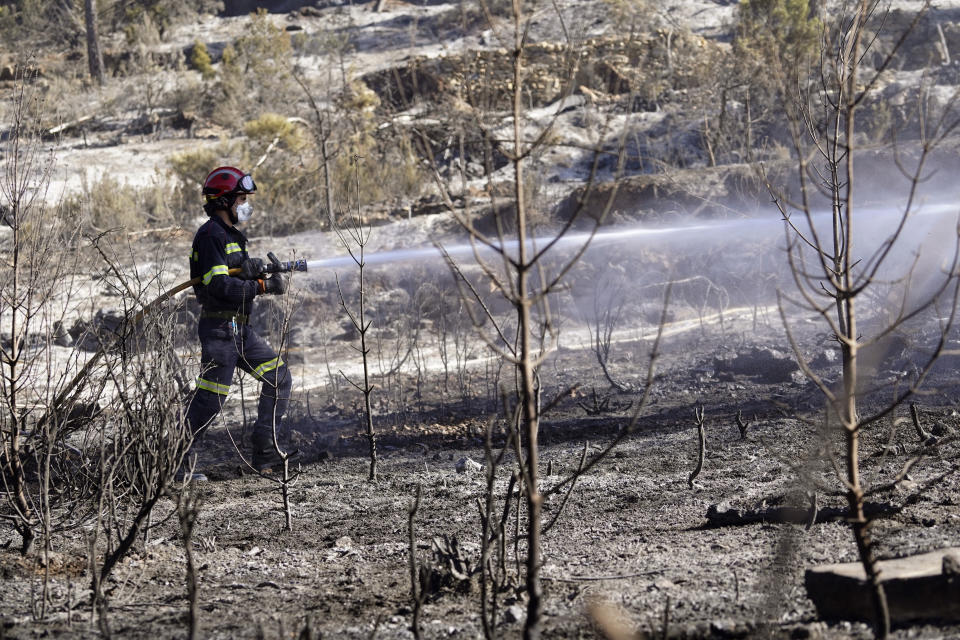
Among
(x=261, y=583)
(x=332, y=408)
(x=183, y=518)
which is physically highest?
(x=183, y=518)

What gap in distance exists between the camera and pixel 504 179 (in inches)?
562

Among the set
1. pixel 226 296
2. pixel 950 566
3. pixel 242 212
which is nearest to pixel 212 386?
pixel 226 296

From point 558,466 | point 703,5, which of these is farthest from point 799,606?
point 703,5

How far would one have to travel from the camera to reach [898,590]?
2607 millimetres

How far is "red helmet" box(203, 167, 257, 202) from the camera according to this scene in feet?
17.6

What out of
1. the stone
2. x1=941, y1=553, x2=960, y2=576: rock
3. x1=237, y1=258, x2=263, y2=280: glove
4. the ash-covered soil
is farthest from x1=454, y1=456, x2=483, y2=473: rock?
x1=941, y1=553, x2=960, y2=576: rock

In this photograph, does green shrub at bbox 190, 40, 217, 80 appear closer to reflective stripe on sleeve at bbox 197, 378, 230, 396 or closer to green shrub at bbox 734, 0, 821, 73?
green shrub at bbox 734, 0, 821, 73

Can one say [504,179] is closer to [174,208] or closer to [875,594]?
[174,208]

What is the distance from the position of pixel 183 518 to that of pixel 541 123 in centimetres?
1418

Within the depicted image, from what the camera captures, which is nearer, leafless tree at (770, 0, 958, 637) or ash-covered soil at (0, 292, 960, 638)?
leafless tree at (770, 0, 958, 637)

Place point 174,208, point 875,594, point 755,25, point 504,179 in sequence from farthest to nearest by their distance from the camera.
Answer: point 755,25
point 504,179
point 174,208
point 875,594

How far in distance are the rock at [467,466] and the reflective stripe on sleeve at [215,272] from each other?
5.46ft

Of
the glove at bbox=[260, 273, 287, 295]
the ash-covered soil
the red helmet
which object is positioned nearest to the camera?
the ash-covered soil

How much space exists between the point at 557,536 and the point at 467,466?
1406 mm
